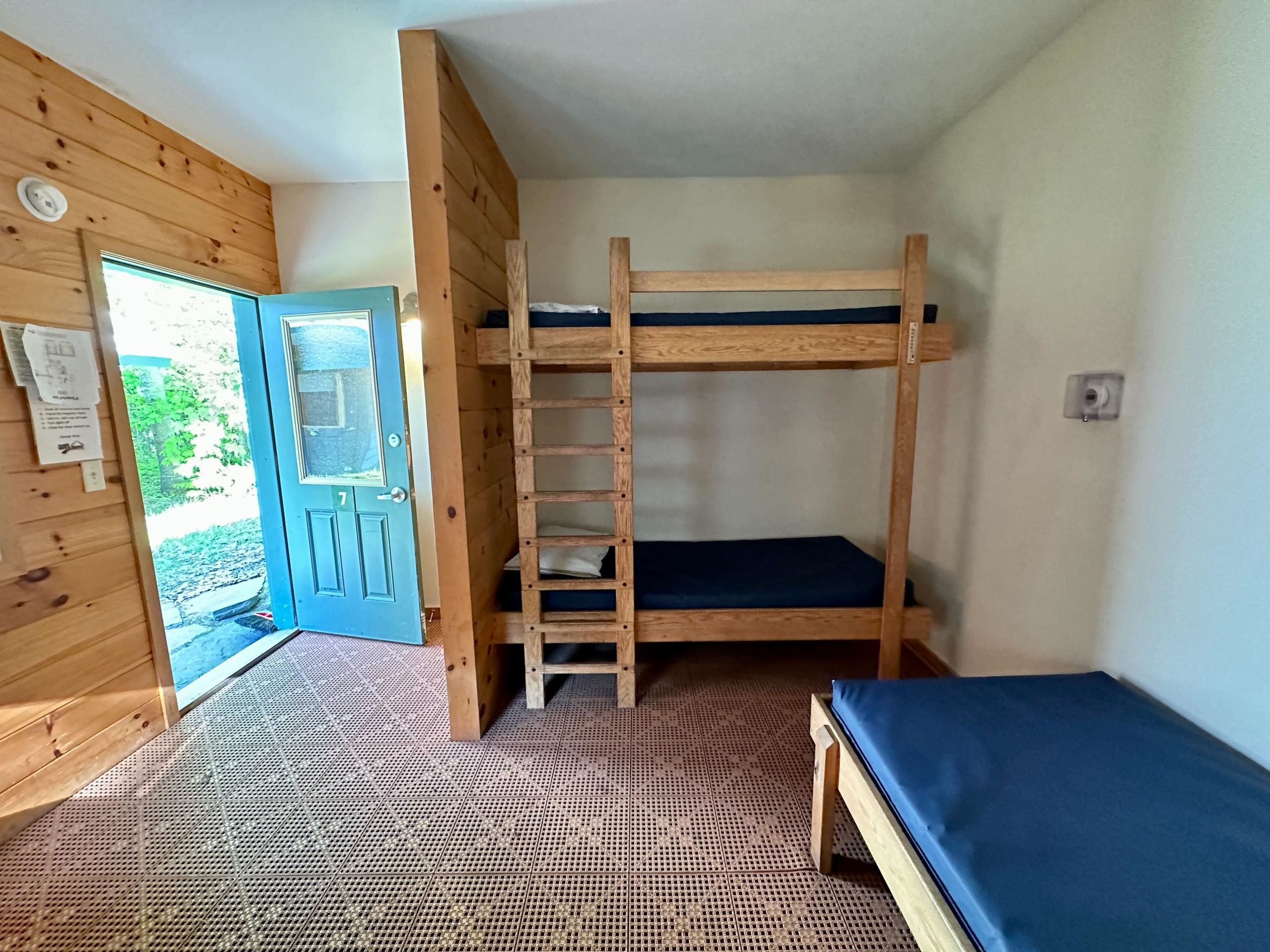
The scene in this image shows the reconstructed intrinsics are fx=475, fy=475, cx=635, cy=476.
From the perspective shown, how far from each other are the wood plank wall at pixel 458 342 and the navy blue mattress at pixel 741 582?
316 millimetres

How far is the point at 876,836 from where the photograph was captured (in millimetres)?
1125

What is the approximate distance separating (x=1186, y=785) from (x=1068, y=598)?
0.73m

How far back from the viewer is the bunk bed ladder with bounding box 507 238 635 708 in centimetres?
188

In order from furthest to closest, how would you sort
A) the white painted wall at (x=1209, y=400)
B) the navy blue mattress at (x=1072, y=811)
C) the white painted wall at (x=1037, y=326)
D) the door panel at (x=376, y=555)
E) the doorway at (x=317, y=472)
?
the door panel at (x=376, y=555) < the doorway at (x=317, y=472) < the white painted wall at (x=1037, y=326) < the white painted wall at (x=1209, y=400) < the navy blue mattress at (x=1072, y=811)

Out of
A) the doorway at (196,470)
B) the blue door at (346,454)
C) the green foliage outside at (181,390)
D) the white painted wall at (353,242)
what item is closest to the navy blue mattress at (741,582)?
the blue door at (346,454)

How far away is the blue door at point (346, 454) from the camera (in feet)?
8.68

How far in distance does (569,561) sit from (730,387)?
1447 millimetres

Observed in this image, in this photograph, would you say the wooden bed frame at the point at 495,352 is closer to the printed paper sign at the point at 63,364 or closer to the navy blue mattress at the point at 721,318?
the navy blue mattress at the point at 721,318

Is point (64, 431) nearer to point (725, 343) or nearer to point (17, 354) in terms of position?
point (17, 354)

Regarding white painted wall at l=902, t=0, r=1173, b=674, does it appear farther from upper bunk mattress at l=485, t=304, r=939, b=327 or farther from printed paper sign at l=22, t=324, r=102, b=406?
printed paper sign at l=22, t=324, r=102, b=406

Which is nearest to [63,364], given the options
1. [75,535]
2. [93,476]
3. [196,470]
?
[93,476]

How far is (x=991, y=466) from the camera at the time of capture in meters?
2.04

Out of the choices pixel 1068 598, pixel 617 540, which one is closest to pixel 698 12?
pixel 617 540

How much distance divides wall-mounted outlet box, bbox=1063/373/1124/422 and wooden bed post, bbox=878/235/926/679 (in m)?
0.47
